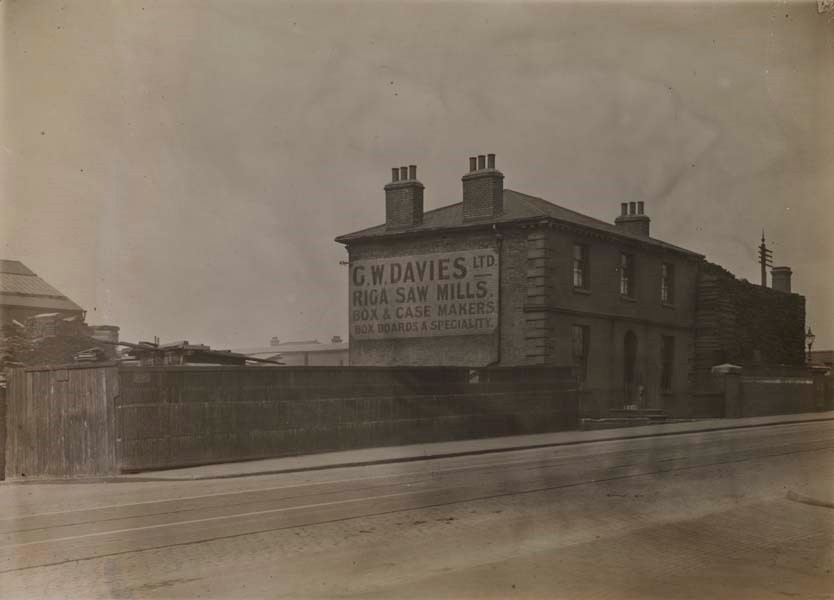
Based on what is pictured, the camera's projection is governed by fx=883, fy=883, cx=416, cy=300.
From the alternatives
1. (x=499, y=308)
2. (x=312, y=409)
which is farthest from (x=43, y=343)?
(x=499, y=308)

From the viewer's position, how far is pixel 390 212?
30.0m

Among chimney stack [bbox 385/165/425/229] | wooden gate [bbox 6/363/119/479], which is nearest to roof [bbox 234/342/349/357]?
chimney stack [bbox 385/165/425/229]

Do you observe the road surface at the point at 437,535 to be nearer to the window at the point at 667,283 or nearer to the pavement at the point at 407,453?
the pavement at the point at 407,453

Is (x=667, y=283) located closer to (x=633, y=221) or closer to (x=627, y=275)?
(x=633, y=221)

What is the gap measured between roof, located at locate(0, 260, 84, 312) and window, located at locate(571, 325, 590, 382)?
15.6 m

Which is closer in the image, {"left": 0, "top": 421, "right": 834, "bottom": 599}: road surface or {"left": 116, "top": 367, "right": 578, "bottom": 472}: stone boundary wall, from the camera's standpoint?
{"left": 0, "top": 421, "right": 834, "bottom": 599}: road surface

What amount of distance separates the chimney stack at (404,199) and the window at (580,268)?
5334 mm

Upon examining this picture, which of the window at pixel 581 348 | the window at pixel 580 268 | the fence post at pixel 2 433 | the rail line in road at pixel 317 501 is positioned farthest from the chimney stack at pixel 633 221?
the fence post at pixel 2 433

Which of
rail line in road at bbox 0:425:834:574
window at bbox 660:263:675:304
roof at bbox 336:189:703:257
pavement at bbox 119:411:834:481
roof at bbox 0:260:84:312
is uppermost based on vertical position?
roof at bbox 336:189:703:257

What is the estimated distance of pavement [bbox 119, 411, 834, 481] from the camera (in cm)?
1623

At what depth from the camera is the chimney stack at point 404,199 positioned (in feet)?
97.1

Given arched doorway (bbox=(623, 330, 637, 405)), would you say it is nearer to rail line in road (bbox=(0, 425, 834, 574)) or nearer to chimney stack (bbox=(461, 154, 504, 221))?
chimney stack (bbox=(461, 154, 504, 221))

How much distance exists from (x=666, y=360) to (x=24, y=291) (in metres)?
22.5

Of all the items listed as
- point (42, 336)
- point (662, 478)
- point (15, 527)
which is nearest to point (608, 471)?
point (662, 478)
